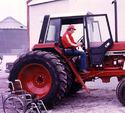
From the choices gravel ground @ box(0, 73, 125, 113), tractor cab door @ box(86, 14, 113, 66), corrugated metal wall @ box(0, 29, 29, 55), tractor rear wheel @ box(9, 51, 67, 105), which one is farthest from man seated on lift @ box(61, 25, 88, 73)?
corrugated metal wall @ box(0, 29, 29, 55)

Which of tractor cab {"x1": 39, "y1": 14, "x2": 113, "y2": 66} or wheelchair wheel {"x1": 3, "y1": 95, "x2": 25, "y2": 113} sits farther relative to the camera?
tractor cab {"x1": 39, "y1": 14, "x2": 113, "y2": 66}

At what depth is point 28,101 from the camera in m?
8.62

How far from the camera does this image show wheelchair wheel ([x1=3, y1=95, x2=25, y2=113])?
28.4ft

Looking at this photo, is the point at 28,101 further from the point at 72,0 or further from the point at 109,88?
the point at 72,0

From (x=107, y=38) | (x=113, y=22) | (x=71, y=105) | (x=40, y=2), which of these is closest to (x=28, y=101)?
(x=71, y=105)

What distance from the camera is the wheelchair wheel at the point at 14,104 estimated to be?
28.4 ft

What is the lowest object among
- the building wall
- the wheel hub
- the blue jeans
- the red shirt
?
the wheel hub

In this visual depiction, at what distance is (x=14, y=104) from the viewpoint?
885 centimetres

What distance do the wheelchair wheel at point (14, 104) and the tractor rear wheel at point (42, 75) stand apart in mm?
1217

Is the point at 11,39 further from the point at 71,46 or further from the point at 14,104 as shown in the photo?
the point at 14,104

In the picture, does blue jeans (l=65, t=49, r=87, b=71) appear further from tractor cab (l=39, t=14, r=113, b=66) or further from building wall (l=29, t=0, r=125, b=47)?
building wall (l=29, t=0, r=125, b=47)

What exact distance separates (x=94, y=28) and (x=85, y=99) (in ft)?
6.41

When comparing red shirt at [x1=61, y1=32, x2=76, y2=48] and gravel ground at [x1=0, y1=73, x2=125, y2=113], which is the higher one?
red shirt at [x1=61, y1=32, x2=76, y2=48]

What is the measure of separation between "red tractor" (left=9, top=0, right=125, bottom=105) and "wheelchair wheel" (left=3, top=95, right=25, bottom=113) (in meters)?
1.25
